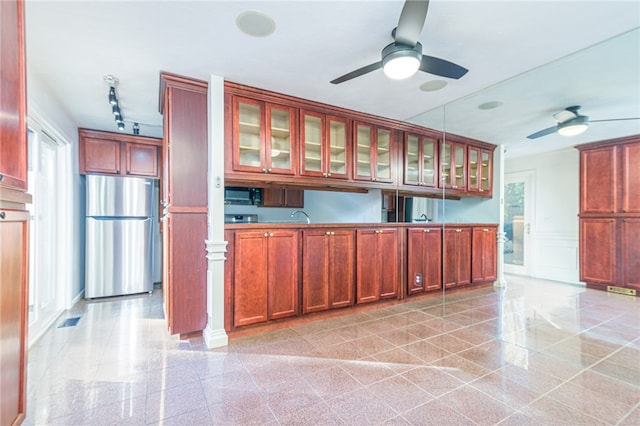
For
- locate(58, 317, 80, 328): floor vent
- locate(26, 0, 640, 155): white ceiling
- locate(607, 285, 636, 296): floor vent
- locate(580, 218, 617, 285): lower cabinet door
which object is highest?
locate(26, 0, 640, 155): white ceiling

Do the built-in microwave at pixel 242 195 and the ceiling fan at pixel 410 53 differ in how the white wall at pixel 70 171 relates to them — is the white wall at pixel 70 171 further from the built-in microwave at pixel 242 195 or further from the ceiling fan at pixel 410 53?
the ceiling fan at pixel 410 53

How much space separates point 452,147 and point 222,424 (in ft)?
13.8

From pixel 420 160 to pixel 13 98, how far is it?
392 centimetres

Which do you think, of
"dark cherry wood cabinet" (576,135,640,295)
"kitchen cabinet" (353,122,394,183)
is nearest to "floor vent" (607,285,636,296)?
"dark cherry wood cabinet" (576,135,640,295)

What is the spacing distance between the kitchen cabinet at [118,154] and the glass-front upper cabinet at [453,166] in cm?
434

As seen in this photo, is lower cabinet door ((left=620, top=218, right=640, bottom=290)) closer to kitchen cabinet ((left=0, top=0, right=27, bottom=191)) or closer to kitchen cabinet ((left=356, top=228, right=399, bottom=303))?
kitchen cabinet ((left=356, top=228, right=399, bottom=303))

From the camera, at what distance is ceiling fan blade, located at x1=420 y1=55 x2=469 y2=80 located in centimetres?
190

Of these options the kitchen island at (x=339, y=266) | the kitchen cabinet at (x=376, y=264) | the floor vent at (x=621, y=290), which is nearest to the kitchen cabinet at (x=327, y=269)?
the kitchen island at (x=339, y=266)

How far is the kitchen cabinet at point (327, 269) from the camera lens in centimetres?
298

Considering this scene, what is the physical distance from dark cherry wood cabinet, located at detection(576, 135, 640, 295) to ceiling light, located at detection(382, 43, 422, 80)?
85.5 inches

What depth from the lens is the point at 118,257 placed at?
13.0ft

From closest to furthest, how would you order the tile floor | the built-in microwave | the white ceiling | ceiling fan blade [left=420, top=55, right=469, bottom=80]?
the tile floor, the white ceiling, ceiling fan blade [left=420, top=55, right=469, bottom=80], the built-in microwave

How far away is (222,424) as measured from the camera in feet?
4.96

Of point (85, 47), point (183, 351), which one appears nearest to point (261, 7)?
point (85, 47)
